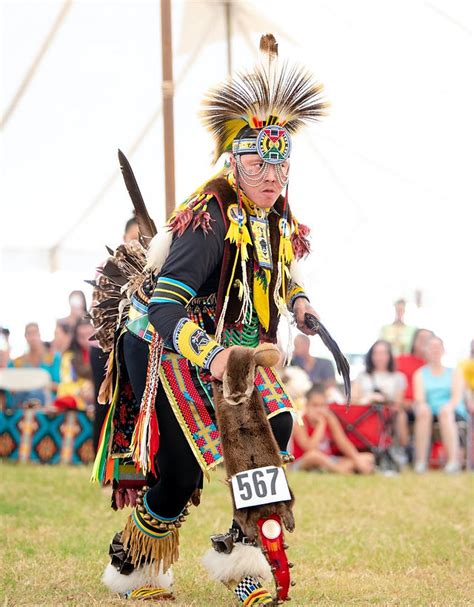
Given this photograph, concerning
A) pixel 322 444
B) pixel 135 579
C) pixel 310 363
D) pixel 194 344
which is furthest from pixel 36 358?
pixel 194 344

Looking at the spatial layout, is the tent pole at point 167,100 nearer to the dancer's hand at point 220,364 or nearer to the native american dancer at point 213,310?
the native american dancer at point 213,310

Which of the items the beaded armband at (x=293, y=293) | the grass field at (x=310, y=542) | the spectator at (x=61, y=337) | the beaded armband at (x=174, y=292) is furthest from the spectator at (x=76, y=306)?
the beaded armband at (x=174, y=292)

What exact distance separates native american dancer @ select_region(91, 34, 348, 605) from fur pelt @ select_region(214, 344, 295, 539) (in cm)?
14

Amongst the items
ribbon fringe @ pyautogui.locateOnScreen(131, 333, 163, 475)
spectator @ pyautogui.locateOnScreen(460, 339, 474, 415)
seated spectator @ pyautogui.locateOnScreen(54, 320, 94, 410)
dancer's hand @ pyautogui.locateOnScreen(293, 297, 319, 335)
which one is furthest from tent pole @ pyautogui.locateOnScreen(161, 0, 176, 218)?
spectator @ pyautogui.locateOnScreen(460, 339, 474, 415)

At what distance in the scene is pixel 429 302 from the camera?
509 inches

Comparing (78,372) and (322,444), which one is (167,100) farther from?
(322,444)

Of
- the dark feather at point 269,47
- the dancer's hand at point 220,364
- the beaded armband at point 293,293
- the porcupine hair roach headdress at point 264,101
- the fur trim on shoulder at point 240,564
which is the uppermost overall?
the dark feather at point 269,47

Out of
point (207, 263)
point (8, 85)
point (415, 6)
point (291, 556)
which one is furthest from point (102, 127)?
point (207, 263)

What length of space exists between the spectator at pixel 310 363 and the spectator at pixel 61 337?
220 centimetres

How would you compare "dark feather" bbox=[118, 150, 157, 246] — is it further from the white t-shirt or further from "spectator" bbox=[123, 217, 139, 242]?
the white t-shirt

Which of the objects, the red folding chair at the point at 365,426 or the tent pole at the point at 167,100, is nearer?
the tent pole at the point at 167,100

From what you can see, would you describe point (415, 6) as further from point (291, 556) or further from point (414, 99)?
point (291, 556)

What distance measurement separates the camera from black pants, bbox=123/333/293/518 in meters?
3.54

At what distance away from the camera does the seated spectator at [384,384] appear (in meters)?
9.88
